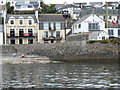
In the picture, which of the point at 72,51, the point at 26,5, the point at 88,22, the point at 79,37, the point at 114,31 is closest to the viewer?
the point at 72,51

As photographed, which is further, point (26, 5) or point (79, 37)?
point (26, 5)

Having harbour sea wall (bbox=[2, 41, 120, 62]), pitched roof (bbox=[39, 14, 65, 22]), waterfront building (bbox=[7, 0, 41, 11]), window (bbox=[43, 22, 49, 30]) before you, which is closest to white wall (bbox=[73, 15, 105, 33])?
pitched roof (bbox=[39, 14, 65, 22])

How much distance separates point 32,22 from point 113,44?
20.3 metres

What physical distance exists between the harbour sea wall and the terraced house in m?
10.0

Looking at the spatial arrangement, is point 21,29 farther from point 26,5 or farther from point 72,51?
point 26,5

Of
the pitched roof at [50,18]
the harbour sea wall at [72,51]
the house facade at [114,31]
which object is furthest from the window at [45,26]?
the harbour sea wall at [72,51]

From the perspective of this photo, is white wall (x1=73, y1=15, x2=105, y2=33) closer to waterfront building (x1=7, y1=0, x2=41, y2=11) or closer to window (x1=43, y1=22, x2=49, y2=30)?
window (x1=43, y1=22, x2=49, y2=30)

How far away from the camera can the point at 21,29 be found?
6362cm

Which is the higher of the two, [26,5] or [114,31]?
[26,5]

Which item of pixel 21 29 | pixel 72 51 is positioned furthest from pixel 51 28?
pixel 72 51

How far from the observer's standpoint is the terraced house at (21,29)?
207 feet

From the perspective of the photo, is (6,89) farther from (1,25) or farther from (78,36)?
(1,25)

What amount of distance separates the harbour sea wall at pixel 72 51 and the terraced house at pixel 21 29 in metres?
10.0

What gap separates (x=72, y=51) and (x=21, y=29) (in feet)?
59.2
